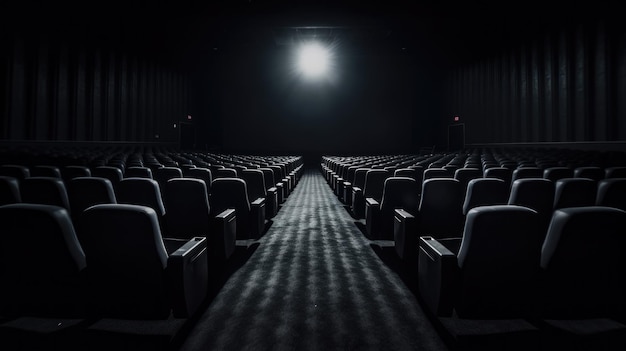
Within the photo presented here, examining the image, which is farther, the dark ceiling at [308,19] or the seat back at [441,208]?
the dark ceiling at [308,19]

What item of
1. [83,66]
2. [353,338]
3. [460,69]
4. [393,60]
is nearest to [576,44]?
[460,69]

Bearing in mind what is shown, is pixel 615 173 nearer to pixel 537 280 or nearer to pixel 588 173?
pixel 588 173

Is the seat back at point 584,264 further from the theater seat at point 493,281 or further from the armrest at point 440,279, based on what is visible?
the armrest at point 440,279

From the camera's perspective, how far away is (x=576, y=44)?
36.5ft

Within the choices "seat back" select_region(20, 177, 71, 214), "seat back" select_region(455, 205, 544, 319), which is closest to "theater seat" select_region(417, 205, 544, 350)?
"seat back" select_region(455, 205, 544, 319)

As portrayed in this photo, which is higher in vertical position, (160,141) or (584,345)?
(160,141)

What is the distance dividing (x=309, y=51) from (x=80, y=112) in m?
11.6

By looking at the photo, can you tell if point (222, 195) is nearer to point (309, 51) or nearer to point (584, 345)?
point (584, 345)

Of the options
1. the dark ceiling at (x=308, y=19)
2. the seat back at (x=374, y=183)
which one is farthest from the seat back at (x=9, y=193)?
the dark ceiling at (x=308, y=19)

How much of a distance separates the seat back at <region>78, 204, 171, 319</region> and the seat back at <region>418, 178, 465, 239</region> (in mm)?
2076

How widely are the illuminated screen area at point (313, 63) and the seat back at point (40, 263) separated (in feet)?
65.5

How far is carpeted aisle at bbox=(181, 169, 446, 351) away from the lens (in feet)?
6.50

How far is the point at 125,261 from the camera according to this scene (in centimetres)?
177

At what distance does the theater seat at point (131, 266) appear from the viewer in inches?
67.5
